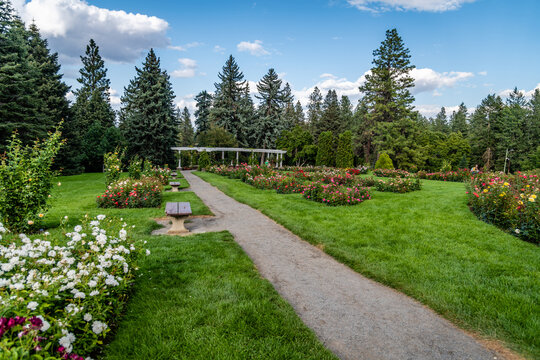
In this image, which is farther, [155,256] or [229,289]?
[155,256]

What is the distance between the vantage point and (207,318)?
9.55ft

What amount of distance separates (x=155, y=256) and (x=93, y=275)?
2.15 m

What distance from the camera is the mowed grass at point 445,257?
309 cm

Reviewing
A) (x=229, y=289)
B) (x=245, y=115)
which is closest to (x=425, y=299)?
(x=229, y=289)

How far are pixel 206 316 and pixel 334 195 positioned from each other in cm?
654

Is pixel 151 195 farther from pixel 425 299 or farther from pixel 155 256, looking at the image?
pixel 425 299

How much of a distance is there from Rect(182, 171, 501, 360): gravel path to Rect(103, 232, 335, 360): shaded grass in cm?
27

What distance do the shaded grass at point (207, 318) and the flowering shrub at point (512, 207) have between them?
4.91m

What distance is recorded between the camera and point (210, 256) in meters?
4.69

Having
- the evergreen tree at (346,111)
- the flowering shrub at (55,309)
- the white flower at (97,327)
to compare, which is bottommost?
the white flower at (97,327)

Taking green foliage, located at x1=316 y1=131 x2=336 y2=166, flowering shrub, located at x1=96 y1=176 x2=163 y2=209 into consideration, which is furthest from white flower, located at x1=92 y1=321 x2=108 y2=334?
green foliage, located at x1=316 y1=131 x2=336 y2=166

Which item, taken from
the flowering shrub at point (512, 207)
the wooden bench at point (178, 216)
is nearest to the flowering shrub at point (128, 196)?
the wooden bench at point (178, 216)

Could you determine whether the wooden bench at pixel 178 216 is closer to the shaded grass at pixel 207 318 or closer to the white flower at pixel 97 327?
the shaded grass at pixel 207 318

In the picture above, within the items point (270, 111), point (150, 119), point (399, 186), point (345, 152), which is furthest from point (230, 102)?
point (399, 186)
